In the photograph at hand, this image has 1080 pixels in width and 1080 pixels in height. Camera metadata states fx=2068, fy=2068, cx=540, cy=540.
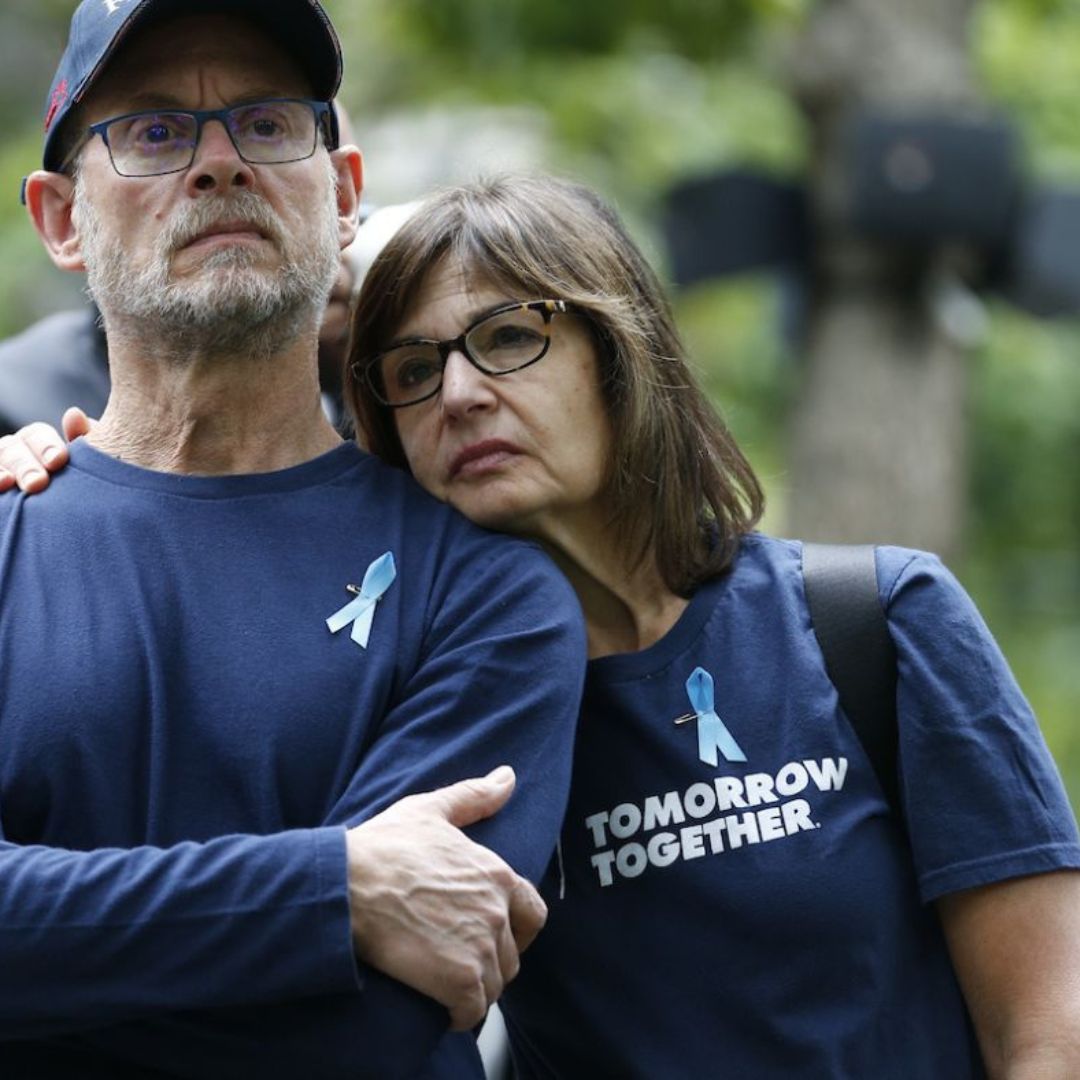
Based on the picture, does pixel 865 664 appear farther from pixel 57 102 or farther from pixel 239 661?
pixel 57 102

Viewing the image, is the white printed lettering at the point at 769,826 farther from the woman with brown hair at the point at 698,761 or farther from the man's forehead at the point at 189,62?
the man's forehead at the point at 189,62

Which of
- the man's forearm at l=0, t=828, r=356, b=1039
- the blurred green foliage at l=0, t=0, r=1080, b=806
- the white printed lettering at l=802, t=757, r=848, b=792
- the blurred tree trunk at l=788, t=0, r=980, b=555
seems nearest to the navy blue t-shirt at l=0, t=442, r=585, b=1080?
the man's forearm at l=0, t=828, r=356, b=1039

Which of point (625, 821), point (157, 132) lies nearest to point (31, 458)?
point (157, 132)

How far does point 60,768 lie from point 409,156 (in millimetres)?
8651

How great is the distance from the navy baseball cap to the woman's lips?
1.82ft

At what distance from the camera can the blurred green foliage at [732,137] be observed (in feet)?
25.3

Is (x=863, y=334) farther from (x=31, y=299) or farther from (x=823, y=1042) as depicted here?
(x=823, y=1042)

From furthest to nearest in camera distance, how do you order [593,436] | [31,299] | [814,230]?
[31,299] → [814,230] → [593,436]

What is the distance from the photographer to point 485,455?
2.91 m

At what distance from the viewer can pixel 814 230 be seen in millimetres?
8445

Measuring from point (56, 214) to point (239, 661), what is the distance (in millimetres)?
827

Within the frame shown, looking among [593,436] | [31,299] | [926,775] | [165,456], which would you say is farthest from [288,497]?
[31,299]

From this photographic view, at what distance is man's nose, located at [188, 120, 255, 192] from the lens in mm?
2811

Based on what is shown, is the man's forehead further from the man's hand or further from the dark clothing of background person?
the dark clothing of background person
